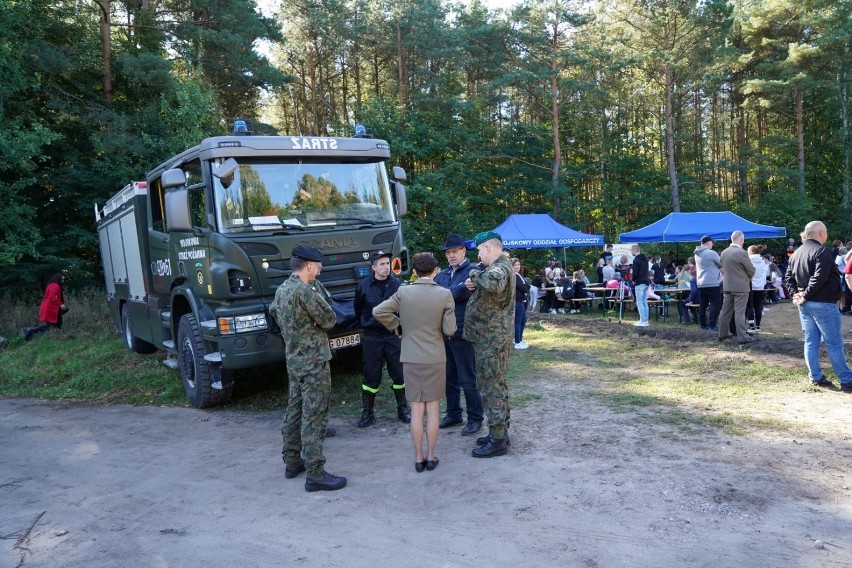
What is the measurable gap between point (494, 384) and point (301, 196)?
315 cm

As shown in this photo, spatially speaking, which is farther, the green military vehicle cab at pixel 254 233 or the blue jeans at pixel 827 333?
the blue jeans at pixel 827 333

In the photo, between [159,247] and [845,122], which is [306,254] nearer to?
[159,247]

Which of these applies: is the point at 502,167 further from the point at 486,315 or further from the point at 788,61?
the point at 486,315

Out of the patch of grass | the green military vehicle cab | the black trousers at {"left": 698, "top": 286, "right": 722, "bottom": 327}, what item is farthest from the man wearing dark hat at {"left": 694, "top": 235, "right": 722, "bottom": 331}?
the patch of grass

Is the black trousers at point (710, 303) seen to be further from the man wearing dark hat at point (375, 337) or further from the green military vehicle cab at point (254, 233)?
the man wearing dark hat at point (375, 337)

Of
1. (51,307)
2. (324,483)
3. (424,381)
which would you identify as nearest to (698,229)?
(424,381)

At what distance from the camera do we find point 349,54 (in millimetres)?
28234

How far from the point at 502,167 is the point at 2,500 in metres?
28.9

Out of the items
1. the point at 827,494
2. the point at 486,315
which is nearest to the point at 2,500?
the point at 486,315

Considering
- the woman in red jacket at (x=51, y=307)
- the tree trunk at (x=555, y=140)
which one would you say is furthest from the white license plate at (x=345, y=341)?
the tree trunk at (x=555, y=140)

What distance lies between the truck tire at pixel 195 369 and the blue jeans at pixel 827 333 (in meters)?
6.57

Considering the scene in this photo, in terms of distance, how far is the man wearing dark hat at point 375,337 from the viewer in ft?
19.6

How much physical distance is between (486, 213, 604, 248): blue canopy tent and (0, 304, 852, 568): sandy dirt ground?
12.0 metres

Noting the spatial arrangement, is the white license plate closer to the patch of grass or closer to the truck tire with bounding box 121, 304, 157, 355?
the patch of grass
